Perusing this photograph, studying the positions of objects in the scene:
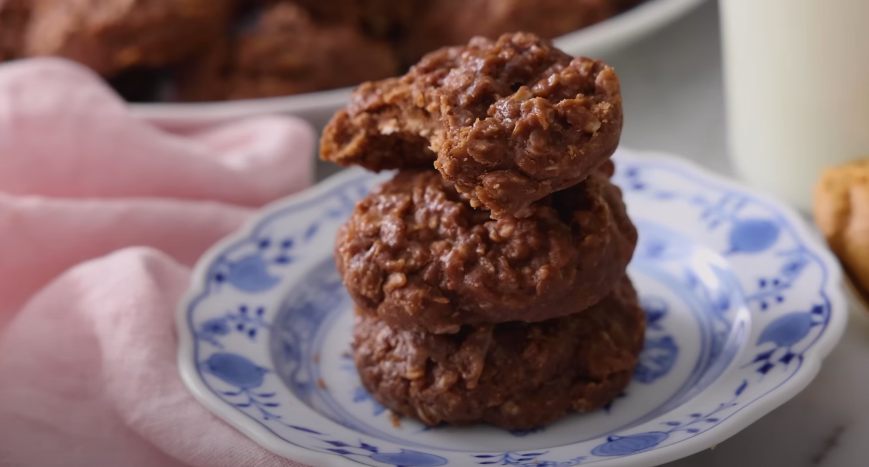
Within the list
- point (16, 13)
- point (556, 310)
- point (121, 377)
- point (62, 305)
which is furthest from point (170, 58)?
point (556, 310)

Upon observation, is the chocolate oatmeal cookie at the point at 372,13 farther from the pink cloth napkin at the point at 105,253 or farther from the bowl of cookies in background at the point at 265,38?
the pink cloth napkin at the point at 105,253

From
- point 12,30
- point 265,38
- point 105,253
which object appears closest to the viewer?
point 105,253

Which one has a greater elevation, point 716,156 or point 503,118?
point 503,118

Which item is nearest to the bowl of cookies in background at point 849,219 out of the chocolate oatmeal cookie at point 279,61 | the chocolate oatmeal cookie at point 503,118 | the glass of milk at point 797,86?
the glass of milk at point 797,86

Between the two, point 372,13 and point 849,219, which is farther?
point 372,13

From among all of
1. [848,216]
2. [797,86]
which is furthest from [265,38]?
[848,216]

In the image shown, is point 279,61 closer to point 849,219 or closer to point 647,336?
point 647,336

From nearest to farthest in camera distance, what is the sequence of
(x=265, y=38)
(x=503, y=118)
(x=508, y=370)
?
(x=503, y=118)
(x=508, y=370)
(x=265, y=38)

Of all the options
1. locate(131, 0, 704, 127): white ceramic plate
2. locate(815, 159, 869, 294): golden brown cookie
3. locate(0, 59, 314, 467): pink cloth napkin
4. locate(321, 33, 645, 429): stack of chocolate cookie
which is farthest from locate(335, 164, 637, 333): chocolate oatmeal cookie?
locate(131, 0, 704, 127): white ceramic plate
